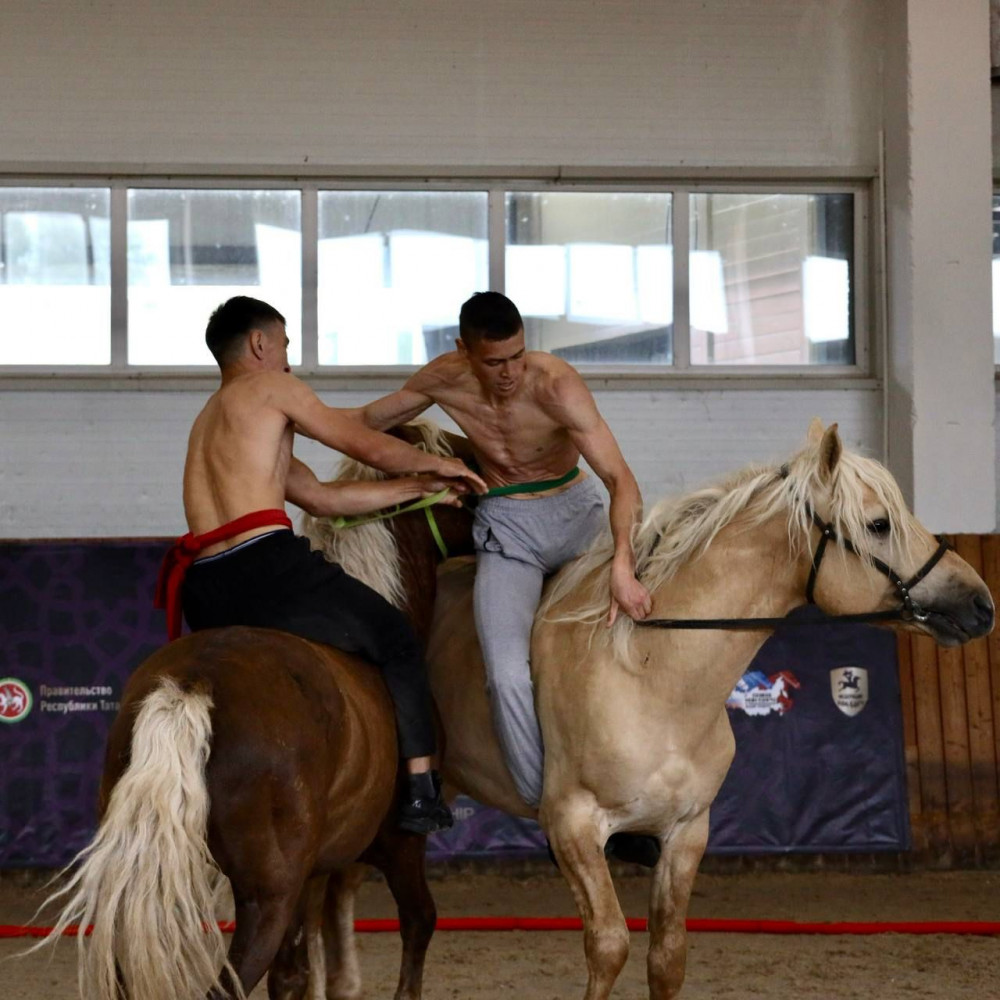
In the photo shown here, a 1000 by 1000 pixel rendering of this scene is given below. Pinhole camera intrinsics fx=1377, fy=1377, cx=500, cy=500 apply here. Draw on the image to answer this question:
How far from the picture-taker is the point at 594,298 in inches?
309

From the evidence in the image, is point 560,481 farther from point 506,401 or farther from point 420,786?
point 420,786

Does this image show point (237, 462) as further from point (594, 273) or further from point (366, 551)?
point (594, 273)

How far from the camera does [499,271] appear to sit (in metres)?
7.73

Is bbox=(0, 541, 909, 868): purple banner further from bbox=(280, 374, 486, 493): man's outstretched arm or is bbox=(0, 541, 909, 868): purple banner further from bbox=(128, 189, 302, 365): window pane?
bbox=(280, 374, 486, 493): man's outstretched arm

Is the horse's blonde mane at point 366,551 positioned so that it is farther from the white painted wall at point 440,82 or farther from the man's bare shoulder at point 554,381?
the white painted wall at point 440,82

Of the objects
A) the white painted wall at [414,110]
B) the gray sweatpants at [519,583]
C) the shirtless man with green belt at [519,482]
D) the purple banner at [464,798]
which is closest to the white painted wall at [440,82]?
the white painted wall at [414,110]

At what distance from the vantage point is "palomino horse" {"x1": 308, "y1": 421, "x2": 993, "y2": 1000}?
11.7 feet

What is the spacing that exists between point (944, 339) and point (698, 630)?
429 centimetres

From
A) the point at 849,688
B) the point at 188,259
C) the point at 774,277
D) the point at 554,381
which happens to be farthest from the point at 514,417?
the point at 774,277

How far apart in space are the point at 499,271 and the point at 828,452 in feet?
14.4

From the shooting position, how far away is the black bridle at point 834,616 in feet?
11.6

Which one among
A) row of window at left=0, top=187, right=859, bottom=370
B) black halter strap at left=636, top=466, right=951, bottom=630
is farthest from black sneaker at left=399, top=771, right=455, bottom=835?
row of window at left=0, top=187, right=859, bottom=370

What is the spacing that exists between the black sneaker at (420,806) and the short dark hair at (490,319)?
1.22 metres

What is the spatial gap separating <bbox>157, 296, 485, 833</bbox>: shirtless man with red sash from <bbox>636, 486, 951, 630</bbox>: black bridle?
696 mm
